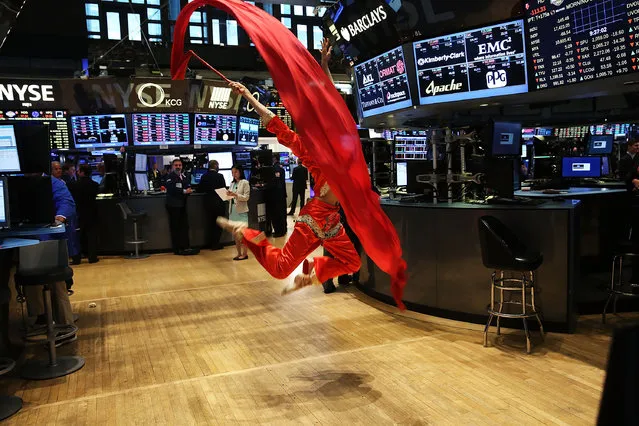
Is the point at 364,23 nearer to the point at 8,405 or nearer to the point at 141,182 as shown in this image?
the point at 8,405

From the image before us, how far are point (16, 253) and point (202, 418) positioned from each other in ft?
7.84

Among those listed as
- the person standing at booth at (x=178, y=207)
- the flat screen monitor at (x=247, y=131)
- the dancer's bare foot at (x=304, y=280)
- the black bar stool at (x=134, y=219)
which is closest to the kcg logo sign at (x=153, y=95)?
the person standing at booth at (x=178, y=207)

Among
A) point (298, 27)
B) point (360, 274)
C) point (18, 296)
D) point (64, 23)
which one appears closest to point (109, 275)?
point (18, 296)

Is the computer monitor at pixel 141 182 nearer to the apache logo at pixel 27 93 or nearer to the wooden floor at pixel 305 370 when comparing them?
the apache logo at pixel 27 93

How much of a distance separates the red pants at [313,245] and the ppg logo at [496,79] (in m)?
2.79

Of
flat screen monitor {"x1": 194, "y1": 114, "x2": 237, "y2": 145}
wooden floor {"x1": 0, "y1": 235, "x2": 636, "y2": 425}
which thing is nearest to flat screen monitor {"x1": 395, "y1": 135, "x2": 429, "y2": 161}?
flat screen monitor {"x1": 194, "y1": 114, "x2": 237, "y2": 145}

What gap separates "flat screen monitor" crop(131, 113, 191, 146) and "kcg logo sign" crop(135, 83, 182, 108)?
236 millimetres

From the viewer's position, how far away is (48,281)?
4016 millimetres

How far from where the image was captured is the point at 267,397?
357 centimetres

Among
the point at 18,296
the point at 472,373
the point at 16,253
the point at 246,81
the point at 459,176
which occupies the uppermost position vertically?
the point at 246,81

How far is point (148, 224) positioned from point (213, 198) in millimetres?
1320

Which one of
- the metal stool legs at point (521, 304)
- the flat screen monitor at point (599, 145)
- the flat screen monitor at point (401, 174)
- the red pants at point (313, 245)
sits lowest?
the metal stool legs at point (521, 304)

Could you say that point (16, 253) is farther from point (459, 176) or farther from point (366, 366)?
point (459, 176)

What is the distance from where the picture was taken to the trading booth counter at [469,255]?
15.4 feet
